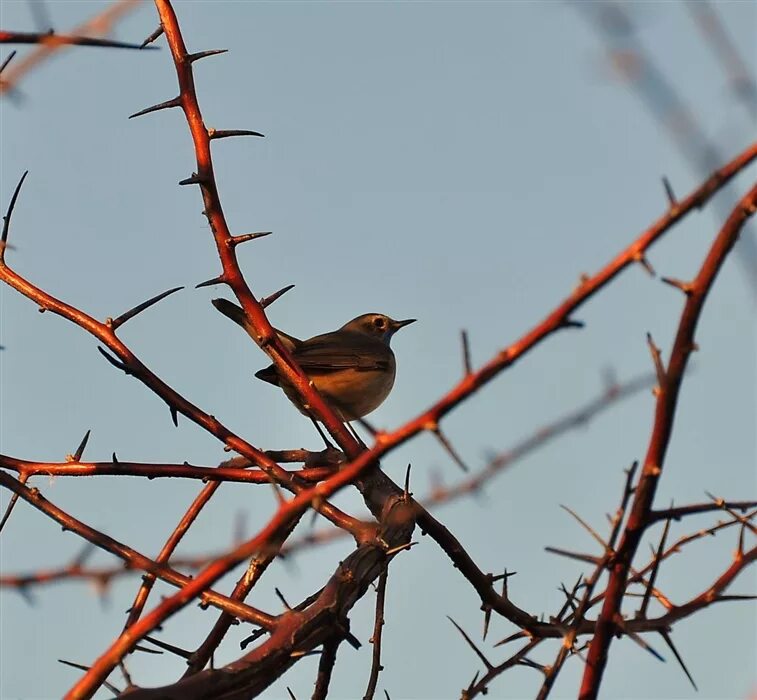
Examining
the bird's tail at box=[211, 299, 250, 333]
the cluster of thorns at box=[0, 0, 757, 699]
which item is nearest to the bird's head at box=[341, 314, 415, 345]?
Answer: the bird's tail at box=[211, 299, 250, 333]

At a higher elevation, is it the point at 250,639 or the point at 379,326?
the point at 379,326

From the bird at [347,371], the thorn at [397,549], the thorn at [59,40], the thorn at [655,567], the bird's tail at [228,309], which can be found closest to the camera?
the thorn at [59,40]

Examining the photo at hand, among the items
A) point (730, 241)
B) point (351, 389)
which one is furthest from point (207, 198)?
point (351, 389)

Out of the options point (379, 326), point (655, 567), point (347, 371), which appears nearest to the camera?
point (655, 567)

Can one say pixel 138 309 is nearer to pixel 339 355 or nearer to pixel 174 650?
pixel 174 650

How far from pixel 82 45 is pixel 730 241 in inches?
55.7

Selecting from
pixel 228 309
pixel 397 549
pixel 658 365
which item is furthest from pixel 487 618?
pixel 228 309

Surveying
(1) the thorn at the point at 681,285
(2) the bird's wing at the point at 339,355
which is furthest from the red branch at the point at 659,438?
(2) the bird's wing at the point at 339,355

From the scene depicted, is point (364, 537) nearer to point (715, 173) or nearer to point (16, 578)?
point (16, 578)

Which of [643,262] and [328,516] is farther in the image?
[328,516]

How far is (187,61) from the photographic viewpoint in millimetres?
4992

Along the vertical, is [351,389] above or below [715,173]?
above

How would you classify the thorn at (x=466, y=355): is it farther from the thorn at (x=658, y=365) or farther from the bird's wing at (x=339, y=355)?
the bird's wing at (x=339, y=355)

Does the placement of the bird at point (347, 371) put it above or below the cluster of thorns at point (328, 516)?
above
